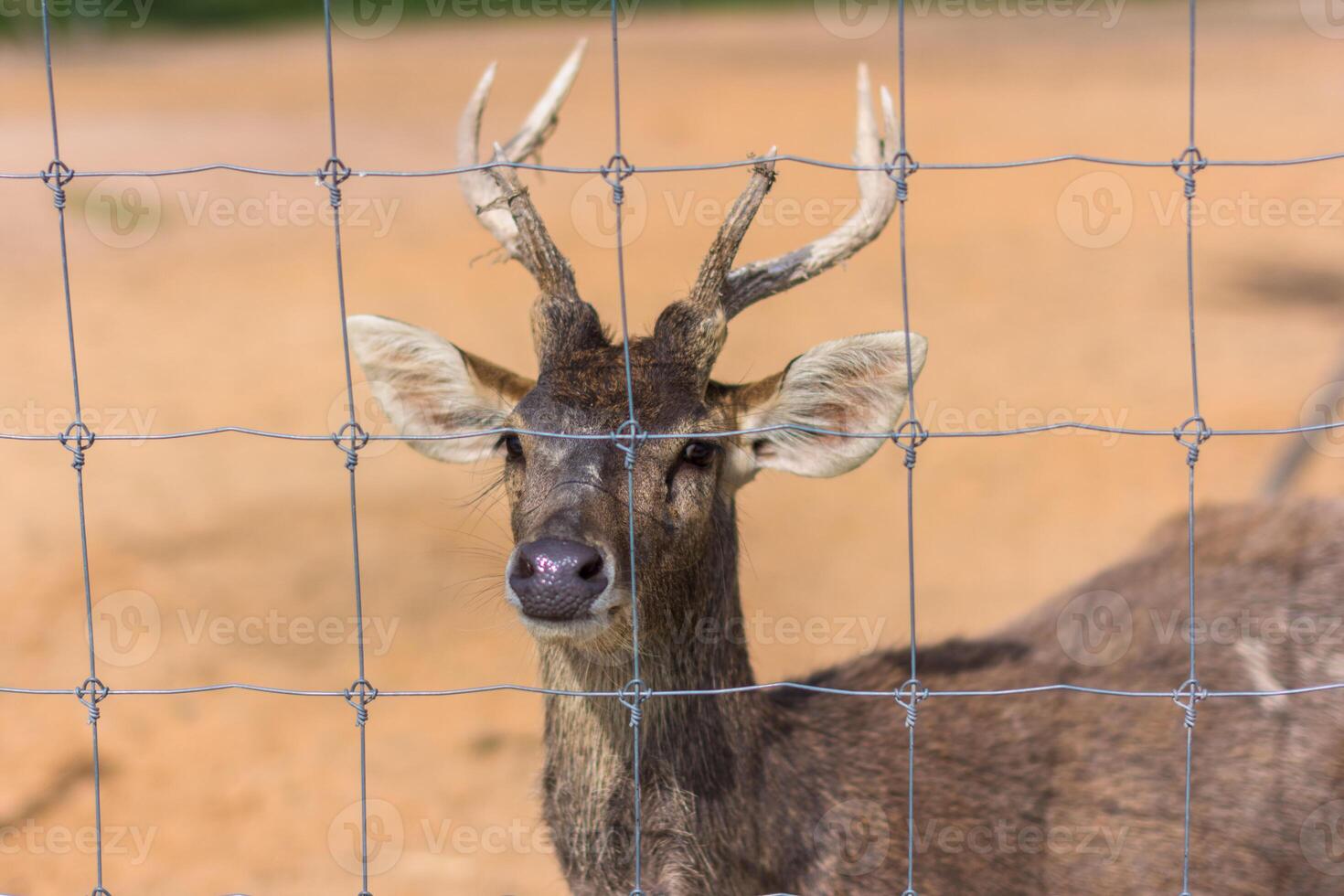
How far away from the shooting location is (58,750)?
17.5ft

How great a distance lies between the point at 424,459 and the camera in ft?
26.2

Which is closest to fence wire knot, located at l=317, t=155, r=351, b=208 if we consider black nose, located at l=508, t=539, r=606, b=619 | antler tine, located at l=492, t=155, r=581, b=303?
antler tine, located at l=492, t=155, r=581, b=303

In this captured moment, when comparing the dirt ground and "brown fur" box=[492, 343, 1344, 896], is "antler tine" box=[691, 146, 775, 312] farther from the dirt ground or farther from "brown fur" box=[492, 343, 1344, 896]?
the dirt ground

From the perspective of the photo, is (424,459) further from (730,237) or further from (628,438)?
(628,438)

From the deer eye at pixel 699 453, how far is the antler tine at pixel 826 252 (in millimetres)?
385

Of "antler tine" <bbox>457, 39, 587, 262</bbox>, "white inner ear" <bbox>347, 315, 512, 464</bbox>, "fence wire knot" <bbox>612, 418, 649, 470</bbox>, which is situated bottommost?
"fence wire knot" <bbox>612, 418, 649, 470</bbox>

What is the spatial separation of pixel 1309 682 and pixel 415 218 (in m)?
10.5

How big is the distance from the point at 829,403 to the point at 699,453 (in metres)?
0.37

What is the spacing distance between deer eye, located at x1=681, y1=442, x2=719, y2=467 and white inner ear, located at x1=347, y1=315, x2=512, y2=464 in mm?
559

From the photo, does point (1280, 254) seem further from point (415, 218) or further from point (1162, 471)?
point (415, 218)

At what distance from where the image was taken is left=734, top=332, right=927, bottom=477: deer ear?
3.29 meters

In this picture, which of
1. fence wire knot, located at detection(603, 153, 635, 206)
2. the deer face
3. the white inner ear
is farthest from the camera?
the white inner ear

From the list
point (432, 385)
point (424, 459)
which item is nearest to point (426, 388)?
point (432, 385)

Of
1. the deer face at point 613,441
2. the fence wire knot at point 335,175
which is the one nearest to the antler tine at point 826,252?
the deer face at point 613,441
